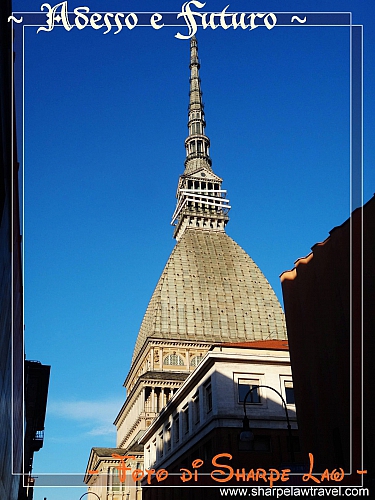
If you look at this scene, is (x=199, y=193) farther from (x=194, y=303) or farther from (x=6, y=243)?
(x=6, y=243)

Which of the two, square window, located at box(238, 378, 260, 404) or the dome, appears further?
the dome

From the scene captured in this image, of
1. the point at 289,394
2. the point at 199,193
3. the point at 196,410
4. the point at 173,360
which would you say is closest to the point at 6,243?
the point at 289,394

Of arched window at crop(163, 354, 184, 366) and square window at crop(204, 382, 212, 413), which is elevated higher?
arched window at crop(163, 354, 184, 366)

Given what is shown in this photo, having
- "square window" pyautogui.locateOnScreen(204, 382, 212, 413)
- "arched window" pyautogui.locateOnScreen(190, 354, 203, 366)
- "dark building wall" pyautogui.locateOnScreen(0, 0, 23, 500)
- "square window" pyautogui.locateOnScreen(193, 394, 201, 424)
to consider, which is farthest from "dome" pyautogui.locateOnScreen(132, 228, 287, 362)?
"dark building wall" pyautogui.locateOnScreen(0, 0, 23, 500)

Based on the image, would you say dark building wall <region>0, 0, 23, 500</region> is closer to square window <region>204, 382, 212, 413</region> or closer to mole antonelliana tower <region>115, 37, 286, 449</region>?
square window <region>204, 382, 212, 413</region>

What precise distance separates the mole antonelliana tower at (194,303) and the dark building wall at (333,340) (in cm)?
6289

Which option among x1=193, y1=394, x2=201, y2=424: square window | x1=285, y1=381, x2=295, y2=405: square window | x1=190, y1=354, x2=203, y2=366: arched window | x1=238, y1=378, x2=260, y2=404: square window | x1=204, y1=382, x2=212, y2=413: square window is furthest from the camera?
x1=190, y1=354, x2=203, y2=366: arched window

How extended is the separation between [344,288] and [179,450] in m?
27.3

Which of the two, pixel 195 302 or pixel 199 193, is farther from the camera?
pixel 199 193

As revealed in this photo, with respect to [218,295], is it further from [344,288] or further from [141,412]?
[344,288]

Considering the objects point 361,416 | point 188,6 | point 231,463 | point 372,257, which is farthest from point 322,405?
point 188,6

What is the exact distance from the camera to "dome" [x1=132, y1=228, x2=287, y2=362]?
396 feet

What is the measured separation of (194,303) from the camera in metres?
128

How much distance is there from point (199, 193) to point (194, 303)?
3371cm
